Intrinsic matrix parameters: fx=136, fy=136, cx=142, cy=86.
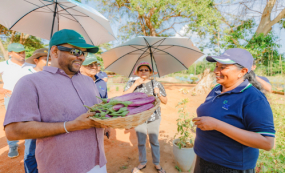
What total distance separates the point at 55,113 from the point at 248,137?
5.78 feet

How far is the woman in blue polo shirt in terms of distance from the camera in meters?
1.23

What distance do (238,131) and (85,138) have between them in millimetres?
1476

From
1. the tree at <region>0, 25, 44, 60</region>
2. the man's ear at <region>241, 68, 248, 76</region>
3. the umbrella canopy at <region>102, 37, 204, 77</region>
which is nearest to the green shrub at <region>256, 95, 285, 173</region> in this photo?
the man's ear at <region>241, 68, 248, 76</region>

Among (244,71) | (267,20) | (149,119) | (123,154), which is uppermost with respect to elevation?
(267,20)

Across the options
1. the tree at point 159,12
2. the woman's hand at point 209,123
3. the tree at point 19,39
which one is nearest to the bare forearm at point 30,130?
the woman's hand at point 209,123

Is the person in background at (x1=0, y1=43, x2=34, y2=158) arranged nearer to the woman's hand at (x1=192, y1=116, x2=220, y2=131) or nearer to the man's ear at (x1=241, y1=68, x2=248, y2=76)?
the woman's hand at (x1=192, y1=116, x2=220, y2=131)

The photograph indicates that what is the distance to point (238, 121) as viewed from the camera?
135cm

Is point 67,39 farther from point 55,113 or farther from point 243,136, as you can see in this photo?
point 243,136

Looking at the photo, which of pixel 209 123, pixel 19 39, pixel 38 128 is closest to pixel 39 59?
pixel 38 128

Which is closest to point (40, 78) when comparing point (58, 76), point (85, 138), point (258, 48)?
point (58, 76)

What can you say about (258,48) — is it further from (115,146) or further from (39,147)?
(39,147)

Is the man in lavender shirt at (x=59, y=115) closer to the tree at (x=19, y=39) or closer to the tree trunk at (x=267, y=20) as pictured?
the tree trunk at (x=267, y=20)

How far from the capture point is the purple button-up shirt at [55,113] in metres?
1.09

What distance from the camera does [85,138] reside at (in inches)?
54.1
